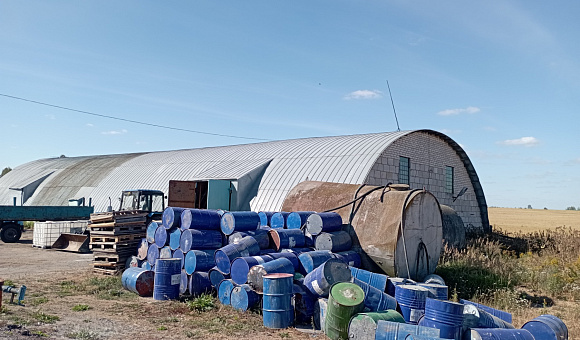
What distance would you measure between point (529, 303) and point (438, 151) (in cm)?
1222

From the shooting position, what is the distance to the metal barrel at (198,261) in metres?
9.91

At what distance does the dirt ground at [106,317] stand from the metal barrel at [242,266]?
2.08ft

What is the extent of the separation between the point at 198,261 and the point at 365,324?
4518 mm

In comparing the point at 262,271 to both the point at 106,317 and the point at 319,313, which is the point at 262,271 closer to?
the point at 319,313

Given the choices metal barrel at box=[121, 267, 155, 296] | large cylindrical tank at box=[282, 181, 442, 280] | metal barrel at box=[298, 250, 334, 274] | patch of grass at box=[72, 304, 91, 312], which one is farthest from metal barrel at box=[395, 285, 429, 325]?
patch of grass at box=[72, 304, 91, 312]

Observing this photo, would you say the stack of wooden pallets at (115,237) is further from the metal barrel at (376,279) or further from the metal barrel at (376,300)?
the metal barrel at (376,300)

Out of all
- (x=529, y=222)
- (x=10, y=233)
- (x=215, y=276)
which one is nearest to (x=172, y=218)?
(x=215, y=276)

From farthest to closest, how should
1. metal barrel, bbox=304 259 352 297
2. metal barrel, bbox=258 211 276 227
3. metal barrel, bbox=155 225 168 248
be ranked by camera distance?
1. metal barrel, bbox=258 211 276 227
2. metal barrel, bbox=155 225 168 248
3. metal barrel, bbox=304 259 352 297

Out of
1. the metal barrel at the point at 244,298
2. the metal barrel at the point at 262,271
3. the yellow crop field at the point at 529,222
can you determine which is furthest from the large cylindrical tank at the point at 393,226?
the yellow crop field at the point at 529,222

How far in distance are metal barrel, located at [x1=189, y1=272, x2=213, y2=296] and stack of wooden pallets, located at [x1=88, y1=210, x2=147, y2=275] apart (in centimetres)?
385

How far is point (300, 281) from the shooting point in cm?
886

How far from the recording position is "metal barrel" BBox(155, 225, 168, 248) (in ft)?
36.1

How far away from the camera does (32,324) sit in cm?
762

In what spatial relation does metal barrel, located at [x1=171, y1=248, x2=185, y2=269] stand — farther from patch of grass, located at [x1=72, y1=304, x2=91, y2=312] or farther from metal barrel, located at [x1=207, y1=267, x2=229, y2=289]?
patch of grass, located at [x1=72, y1=304, x2=91, y2=312]
